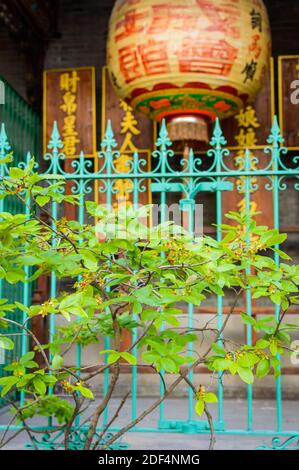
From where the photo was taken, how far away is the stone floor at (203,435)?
340 cm

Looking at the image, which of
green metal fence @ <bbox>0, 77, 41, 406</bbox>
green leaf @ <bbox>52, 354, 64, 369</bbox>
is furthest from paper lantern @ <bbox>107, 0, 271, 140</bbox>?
green leaf @ <bbox>52, 354, 64, 369</bbox>

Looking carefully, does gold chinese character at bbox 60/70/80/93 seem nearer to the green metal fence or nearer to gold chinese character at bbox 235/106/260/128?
the green metal fence

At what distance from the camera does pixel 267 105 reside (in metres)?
5.78

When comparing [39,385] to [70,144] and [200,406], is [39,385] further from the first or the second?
[70,144]

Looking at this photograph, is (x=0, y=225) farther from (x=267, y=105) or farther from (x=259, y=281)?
(x=267, y=105)

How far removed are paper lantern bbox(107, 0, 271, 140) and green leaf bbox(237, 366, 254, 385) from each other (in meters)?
2.49

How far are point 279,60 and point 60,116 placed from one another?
2.11m

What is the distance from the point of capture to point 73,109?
236 inches

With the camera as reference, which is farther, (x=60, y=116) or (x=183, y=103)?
(x=60, y=116)

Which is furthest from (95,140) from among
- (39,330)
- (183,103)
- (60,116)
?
(39,330)

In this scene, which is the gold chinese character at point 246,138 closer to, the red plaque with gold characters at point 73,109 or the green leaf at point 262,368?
the red plaque with gold characters at point 73,109

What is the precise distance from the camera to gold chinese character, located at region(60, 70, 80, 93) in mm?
6012

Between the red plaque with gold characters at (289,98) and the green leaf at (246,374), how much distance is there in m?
3.57

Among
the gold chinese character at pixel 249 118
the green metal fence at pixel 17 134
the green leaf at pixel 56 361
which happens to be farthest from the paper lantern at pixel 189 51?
the green leaf at pixel 56 361
